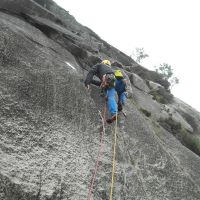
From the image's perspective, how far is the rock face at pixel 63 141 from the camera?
6.86m

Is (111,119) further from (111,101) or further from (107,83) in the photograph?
(107,83)

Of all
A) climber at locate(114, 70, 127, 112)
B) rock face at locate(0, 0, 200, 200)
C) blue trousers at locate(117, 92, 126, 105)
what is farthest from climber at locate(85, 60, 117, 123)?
blue trousers at locate(117, 92, 126, 105)

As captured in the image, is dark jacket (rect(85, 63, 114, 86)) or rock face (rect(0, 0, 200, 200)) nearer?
rock face (rect(0, 0, 200, 200))

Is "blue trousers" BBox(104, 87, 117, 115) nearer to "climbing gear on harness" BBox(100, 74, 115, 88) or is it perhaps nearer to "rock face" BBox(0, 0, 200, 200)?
"climbing gear on harness" BBox(100, 74, 115, 88)

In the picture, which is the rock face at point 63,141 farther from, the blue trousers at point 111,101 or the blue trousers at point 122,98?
the blue trousers at point 122,98

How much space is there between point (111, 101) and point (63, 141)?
104 inches

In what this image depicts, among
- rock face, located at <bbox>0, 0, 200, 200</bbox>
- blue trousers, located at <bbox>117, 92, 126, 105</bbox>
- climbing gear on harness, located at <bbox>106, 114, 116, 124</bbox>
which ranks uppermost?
blue trousers, located at <bbox>117, 92, 126, 105</bbox>

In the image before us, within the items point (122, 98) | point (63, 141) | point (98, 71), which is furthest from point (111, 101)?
point (63, 141)

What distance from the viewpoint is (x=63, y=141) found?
7.93 meters

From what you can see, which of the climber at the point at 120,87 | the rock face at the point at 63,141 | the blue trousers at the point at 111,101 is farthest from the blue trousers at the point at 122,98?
the blue trousers at the point at 111,101

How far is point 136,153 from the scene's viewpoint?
380 inches

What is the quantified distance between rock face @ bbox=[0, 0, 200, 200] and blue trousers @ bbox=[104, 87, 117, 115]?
1.06 ft

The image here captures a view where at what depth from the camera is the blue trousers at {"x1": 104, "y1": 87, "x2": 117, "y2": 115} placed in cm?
995

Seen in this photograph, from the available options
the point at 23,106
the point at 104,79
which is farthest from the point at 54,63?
the point at 23,106
